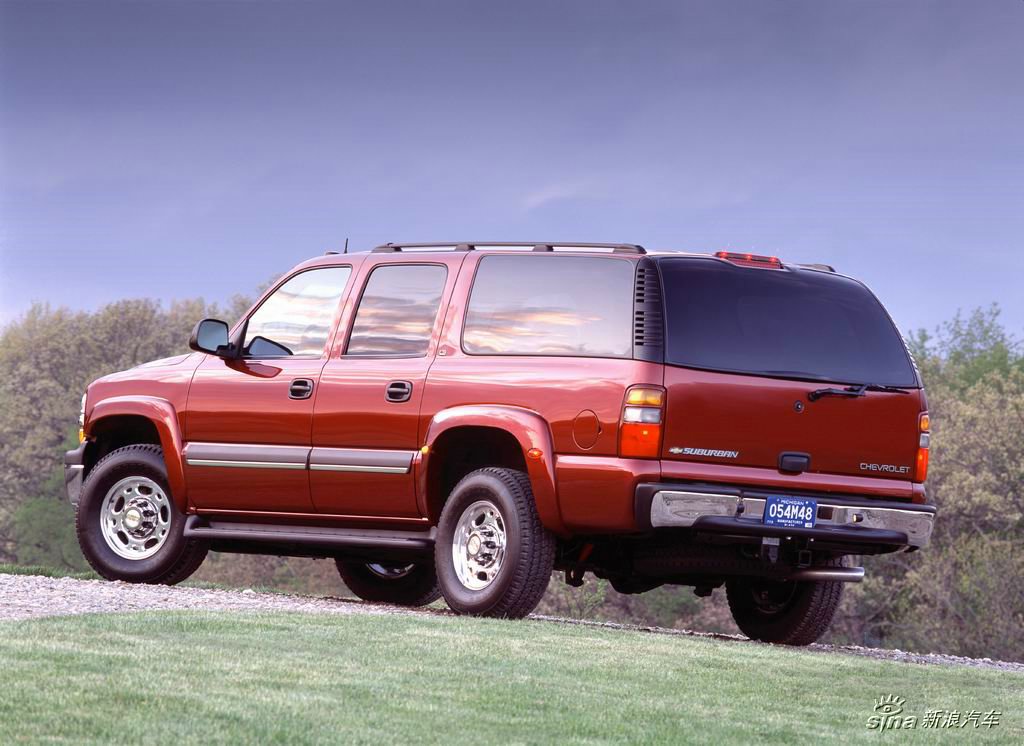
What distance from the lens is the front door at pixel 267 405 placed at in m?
10.6

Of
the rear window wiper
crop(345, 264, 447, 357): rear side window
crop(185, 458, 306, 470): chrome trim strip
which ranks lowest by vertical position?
crop(185, 458, 306, 470): chrome trim strip

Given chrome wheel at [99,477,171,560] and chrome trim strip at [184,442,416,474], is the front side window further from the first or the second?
chrome wheel at [99,477,171,560]

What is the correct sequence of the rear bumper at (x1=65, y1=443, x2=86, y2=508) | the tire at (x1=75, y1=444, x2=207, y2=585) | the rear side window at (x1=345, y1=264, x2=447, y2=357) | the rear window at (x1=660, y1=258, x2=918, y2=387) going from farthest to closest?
the rear bumper at (x1=65, y1=443, x2=86, y2=508) < the tire at (x1=75, y1=444, x2=207, y2=585) < the rear side window at (x1=345, y1=264, x2=447, y2=357) < the rear window at (x1=660, y1=258, x2=918, y2=387)

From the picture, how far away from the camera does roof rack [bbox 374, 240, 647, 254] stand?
9.62 m

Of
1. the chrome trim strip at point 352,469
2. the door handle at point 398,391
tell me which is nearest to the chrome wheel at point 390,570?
the chrome trim strip at point 352,469

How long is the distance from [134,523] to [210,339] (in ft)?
5.38

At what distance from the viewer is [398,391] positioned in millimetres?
10109

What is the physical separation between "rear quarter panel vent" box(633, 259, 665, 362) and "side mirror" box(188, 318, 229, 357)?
3105 millimetres

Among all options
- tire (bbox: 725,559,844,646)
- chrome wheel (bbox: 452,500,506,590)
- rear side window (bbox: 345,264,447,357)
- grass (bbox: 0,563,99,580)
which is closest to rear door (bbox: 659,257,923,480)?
tire (bbox: 725,559,844,646)

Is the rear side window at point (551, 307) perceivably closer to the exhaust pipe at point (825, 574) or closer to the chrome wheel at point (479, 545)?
the chrome wheel at point (479, 545)

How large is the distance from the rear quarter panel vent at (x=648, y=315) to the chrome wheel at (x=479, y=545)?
1.42 metres

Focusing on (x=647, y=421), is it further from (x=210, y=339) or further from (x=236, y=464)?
(x=210, y=339)

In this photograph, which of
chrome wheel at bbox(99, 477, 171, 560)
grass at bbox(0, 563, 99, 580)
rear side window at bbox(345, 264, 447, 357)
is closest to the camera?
rear side window at bbox(345, 264, 447, 357)

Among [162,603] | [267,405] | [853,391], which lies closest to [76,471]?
[267,405]
